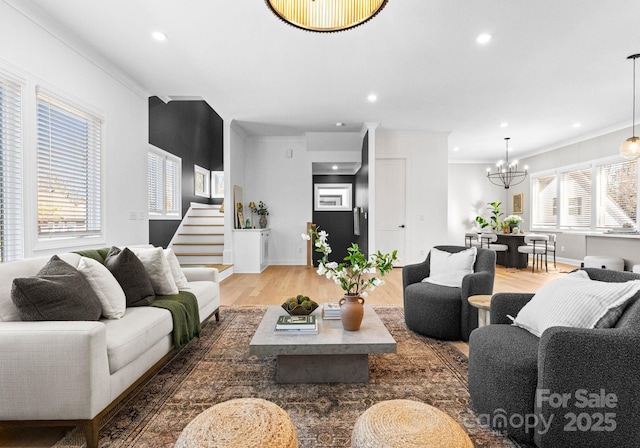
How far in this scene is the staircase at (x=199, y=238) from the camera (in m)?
6.52

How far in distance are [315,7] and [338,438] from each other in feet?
6.69

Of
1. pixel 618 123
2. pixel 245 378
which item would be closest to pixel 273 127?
pixel 245 378

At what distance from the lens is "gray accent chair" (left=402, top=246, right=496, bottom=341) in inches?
108

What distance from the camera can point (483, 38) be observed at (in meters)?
3.25

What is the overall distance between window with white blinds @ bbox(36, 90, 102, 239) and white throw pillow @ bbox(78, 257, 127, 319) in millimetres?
1202

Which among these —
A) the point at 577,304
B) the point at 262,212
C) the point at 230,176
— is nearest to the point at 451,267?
the point at 577,304

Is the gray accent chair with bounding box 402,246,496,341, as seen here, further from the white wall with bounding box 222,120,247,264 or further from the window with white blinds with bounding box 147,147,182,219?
the window with white blinds with bounding box 147,147,182,219

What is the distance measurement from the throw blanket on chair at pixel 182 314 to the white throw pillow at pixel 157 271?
0.07 m

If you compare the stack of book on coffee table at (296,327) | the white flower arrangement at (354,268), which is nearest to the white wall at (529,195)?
the white flower arrangement at (354,268)

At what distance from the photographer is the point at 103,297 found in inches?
82.3

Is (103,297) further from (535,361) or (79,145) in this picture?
(535,361)

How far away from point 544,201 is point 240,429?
9.54m

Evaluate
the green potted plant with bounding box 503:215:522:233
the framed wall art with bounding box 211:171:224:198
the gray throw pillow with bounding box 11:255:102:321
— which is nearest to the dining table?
the green potted plant with bounding box 503:215:522:233

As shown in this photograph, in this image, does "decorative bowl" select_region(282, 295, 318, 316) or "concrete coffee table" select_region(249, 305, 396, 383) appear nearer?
"concrete coffee table" select_region(249, 305, 396, 383)
